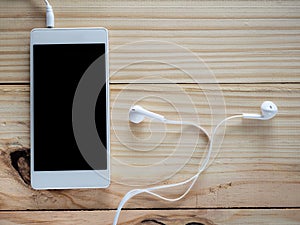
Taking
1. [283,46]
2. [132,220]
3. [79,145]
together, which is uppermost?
[283,46]

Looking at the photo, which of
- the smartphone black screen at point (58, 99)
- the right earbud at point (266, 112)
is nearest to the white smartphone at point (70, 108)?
the smartphone black screen at point (58, 99)

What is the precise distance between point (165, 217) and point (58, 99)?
0.80ft

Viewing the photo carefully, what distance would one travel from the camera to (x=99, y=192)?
653mm

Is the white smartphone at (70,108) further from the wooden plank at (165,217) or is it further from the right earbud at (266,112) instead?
the right earbud at (266,112)

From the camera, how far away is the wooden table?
2.14ft

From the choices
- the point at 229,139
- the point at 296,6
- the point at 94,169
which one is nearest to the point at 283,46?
the point at 296,6

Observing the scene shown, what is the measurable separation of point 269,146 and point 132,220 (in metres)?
0.24

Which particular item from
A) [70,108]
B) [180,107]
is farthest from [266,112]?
[70,108]

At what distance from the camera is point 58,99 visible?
64 centimetres

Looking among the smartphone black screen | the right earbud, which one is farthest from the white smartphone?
the right earbud

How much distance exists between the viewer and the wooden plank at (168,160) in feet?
2.14

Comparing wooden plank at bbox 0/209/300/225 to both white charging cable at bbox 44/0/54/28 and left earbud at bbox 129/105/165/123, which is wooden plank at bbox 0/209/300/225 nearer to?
left earbud at bbox 129/105/165/123

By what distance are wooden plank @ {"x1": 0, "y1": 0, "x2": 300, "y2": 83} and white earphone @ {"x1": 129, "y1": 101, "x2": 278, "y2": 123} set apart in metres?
0.05

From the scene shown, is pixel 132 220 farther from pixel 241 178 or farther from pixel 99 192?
pixel 241 178
